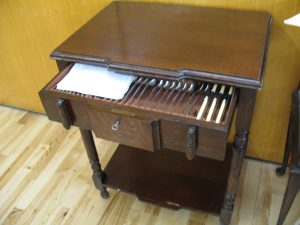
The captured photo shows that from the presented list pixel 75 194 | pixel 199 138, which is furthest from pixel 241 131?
pixel 75 194

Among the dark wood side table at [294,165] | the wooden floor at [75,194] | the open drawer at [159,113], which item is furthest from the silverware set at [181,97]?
the wooden floor at [75,194]

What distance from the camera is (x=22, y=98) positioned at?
5.75 feet

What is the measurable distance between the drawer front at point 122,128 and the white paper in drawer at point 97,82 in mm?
55

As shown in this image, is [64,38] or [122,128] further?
[64,38]

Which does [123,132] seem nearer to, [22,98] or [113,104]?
[113,104]

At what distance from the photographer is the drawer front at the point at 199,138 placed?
2.42 ft

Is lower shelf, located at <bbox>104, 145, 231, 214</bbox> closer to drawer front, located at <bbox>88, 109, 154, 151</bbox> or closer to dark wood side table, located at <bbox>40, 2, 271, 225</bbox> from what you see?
dark wood side table, located at <bbox>40, 2, 271, 225</bbox>

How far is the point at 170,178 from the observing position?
1224mm

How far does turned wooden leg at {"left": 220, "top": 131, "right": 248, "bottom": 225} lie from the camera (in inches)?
32.9

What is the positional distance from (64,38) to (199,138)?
881 millimetres

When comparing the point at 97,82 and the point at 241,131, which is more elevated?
the point at 97,82

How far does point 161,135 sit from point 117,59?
236 millimetres

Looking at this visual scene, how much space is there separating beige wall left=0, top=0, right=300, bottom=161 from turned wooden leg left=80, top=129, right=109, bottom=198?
497mm

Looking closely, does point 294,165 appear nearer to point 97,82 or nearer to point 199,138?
point 199,138
